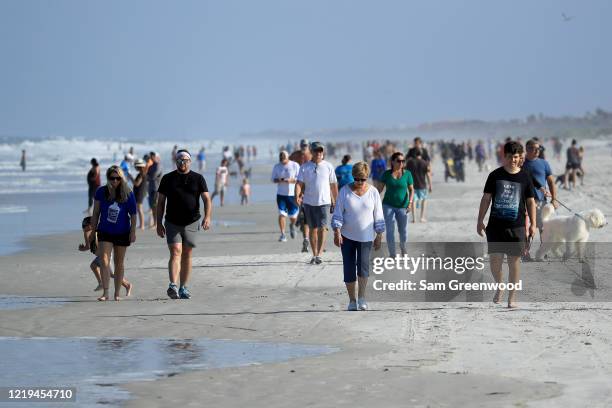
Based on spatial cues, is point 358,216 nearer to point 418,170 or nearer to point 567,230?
point 567,230

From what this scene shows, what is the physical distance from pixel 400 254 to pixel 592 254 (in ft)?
8.86

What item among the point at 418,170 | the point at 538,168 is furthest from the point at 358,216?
the point at 418,170

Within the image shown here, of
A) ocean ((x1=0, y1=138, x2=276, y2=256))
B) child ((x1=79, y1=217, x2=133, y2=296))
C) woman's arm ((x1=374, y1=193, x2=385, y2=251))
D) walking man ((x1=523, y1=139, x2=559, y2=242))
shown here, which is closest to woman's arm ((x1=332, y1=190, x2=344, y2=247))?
woman's arm ((x1=374, y1=193, x2=385, y2=251))

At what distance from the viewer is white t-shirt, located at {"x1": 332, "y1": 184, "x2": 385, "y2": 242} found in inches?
435

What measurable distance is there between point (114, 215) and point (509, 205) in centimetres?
427

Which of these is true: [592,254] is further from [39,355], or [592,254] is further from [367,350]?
[39,355]

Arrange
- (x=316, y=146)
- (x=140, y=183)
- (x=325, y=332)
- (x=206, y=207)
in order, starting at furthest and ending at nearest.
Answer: (x=140, y=183) < (x=316, y=146) < (x=206, y=207) < (x=325, y=332)

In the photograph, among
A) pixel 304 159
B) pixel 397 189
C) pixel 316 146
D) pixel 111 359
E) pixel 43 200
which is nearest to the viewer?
pixel 111 359

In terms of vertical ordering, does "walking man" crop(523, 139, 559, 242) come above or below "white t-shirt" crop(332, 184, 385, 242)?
above

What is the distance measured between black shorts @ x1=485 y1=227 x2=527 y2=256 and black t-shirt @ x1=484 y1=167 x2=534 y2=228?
0.06m

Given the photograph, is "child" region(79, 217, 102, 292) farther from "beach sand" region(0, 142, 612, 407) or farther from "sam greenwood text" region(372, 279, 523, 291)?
"sam greenwood text" region(372, 279, 523, 291)

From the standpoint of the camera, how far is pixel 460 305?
11.6 m

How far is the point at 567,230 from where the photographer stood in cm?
1438

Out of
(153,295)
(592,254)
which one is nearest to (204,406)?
(153,295)
